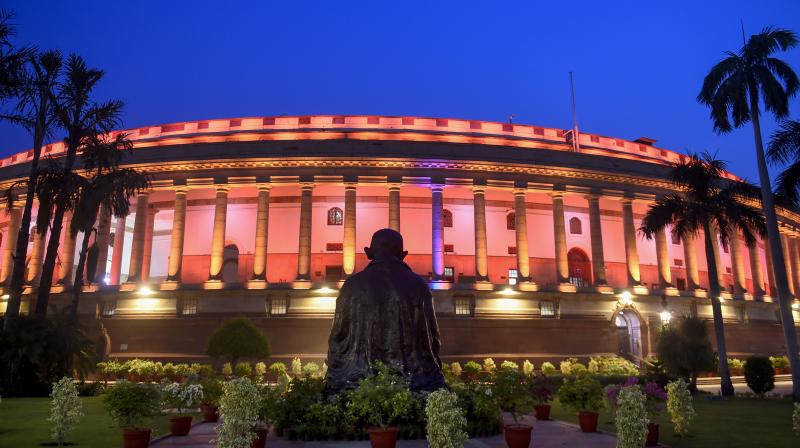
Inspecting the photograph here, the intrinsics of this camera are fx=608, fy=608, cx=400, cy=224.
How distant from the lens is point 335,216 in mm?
47438

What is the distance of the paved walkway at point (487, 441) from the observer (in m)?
12.2

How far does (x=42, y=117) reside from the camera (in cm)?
3064

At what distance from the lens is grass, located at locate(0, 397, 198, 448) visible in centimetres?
1355

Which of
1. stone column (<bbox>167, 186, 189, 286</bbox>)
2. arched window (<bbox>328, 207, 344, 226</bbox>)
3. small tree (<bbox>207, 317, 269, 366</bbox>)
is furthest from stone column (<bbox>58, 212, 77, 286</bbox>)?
small tree (<bbox>207, 317, 269, 366</bbox>)

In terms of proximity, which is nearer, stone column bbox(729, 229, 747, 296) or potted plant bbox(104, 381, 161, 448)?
potted plant bbox(104, 381, 161, 448)

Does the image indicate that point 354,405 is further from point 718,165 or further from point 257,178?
point 257,178

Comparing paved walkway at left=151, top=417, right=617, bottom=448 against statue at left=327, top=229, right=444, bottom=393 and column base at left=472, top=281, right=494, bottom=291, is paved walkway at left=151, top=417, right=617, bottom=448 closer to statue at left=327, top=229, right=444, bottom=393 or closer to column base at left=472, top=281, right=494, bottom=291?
statue at left=327, top=229, right=444, bottom=393

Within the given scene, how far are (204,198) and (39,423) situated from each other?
33.7m

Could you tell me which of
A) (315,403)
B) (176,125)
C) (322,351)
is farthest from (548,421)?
(176,125)

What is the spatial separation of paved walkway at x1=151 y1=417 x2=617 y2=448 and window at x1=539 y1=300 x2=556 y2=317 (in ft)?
90.0

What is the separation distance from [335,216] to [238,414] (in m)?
37.5

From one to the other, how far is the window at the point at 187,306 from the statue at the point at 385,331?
Answer: 30314 millimetres

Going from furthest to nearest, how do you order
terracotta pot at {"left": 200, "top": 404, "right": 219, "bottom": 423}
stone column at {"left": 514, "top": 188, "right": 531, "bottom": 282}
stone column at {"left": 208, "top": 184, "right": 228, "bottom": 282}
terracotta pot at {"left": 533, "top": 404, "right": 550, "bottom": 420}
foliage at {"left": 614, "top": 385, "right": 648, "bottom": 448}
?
stone column at {"left": 514, "top": 188, "right": 531, "bottom": 282}, stone column at {"left": 208, "top": 184, "right": 228, "bottom": 282}, terracotta pot at {"left": 533, "top": 404, "right": 550, "bottom": 420}, terracotta pot at {"left": 200, "top": 404, "right": 219, "bottom": 423}, foliage at {"left": 614, "top": 385, "right": 648, "bottom": 448}

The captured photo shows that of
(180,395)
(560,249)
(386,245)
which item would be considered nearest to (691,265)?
(560,249)
